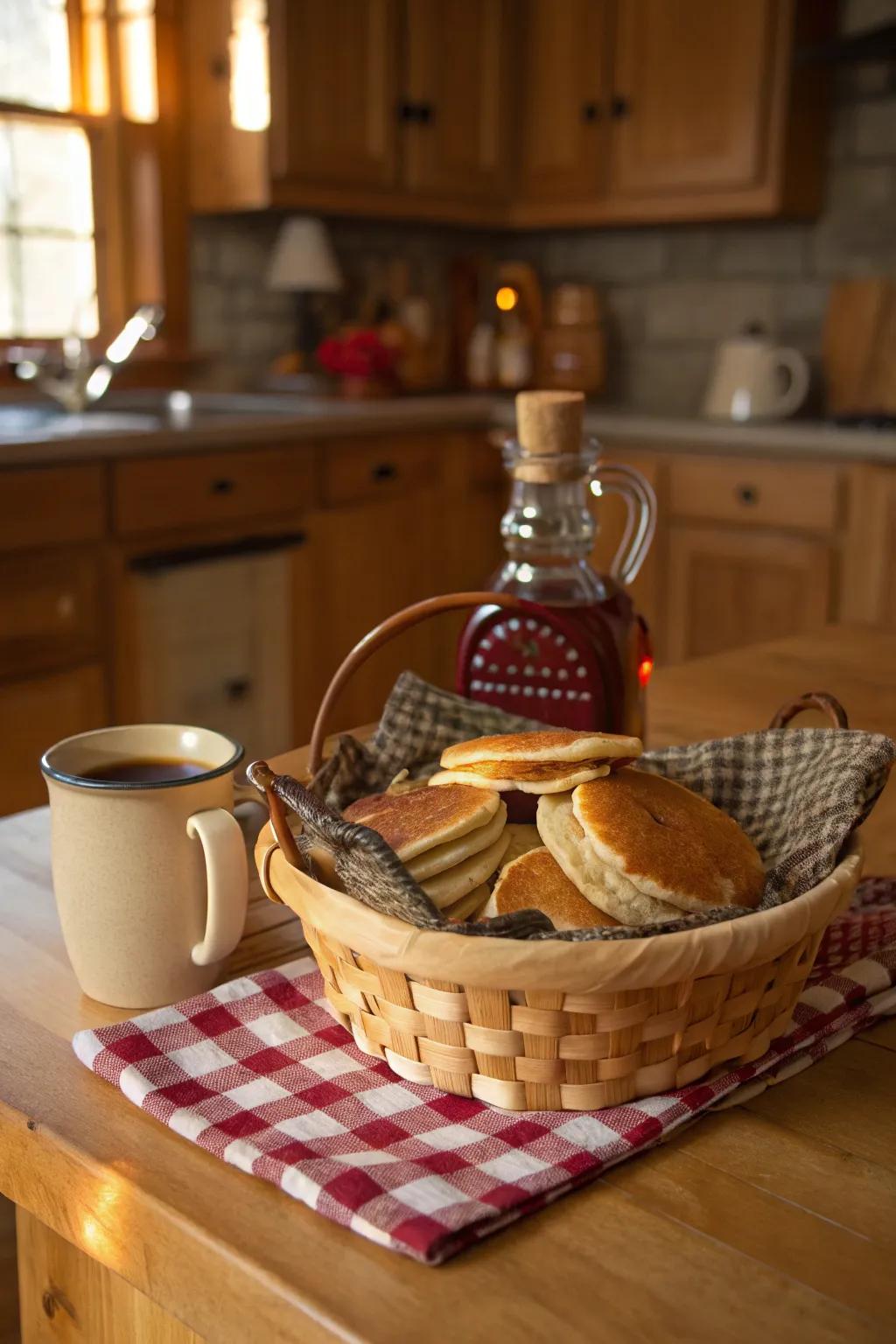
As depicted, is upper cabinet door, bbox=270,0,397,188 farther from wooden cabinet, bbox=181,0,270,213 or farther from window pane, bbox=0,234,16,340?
window pane, bbox=0,234,16,340

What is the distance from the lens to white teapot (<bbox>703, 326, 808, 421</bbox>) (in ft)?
10.5

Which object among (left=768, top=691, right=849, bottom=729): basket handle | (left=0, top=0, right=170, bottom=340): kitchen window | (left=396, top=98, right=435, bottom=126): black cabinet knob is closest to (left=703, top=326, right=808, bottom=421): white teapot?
(left=396, top=98, right=435, bottom=126): black cabinet knob

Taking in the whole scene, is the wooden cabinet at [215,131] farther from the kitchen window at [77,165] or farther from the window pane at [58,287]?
the window pane at [58,287]

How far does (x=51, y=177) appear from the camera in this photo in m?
3.21

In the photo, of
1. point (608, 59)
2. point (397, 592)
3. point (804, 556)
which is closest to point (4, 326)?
point (397, 592)

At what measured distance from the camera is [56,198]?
127 inches

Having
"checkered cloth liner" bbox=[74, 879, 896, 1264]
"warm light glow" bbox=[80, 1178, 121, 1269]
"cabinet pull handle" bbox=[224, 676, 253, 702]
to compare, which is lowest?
"cabinet pull handle" bbox=[224, 676, 253, 702]

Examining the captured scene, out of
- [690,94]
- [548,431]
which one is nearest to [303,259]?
[690,94]

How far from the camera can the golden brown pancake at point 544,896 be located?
1.83 ft

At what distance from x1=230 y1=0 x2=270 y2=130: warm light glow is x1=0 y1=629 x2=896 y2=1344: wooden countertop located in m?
2.91

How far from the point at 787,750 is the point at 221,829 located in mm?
292

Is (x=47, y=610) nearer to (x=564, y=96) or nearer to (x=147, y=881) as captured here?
(x=147, y=881)

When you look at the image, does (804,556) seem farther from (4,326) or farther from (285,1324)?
(285,1324)

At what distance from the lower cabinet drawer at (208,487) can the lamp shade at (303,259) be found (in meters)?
0.76
